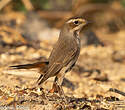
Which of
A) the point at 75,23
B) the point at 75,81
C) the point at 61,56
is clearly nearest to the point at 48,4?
the point at 75,81

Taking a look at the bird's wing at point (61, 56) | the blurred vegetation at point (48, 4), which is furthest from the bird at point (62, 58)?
the blurred vegetation at point (48, 4)

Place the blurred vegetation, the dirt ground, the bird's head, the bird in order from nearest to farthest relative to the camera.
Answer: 1. the dirt ground
2. the bird
3. the bird's head
4. the blurred vegetation

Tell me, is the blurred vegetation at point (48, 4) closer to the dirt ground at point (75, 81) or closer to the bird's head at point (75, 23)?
the dirt ground at point (75, 81)

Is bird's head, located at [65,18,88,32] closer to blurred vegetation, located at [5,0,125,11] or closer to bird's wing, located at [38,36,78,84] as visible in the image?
bird's wing, located at [38,36,78,84]

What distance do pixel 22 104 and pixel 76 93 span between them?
2.25 m

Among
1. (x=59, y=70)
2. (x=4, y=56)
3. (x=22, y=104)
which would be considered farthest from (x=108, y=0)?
(x=22, y=104)

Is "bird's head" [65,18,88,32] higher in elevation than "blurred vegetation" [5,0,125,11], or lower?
lower

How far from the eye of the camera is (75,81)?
25.5ft

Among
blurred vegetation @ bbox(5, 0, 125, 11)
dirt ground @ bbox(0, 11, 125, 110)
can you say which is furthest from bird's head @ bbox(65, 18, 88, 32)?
blurred vegetation @ bbox(5, 0, 125, 11)

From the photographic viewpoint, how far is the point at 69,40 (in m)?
6.12

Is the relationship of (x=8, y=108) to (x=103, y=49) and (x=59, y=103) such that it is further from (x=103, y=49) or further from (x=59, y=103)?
(x=103, y=49)

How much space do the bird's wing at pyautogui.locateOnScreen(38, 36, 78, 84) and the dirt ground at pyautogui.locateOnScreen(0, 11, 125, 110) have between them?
1.02 ft

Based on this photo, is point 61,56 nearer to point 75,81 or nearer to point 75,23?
point 75,23

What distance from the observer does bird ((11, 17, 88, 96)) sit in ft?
18.7
